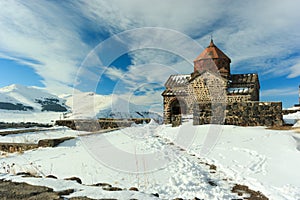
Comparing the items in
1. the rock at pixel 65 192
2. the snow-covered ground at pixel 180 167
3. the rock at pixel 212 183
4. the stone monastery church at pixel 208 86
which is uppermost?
the stone monastery church at pixel 208 86

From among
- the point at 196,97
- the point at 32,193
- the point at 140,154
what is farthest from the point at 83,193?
the point at 196,97

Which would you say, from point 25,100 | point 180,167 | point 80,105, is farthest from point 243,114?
point 25,100

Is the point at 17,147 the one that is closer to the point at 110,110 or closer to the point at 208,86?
the point at 208,86

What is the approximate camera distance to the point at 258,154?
545cm

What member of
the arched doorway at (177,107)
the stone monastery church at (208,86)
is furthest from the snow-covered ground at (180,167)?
the arched doorway at (177,107)

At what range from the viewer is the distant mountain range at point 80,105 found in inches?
1099

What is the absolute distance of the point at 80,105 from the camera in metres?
31.0

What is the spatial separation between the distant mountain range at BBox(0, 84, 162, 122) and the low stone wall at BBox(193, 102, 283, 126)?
1432 cm

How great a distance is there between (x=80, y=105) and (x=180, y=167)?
28041 millimetres

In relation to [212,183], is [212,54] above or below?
above

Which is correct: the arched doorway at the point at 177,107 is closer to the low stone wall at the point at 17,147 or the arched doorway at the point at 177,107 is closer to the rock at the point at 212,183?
the low stone wall at the point at 17,147

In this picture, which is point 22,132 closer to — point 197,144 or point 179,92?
point 197,144

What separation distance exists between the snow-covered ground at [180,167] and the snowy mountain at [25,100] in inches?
1076

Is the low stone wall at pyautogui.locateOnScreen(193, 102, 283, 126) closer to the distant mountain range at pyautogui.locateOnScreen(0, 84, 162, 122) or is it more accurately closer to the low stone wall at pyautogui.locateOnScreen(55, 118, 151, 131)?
the low stone wall at pyautogui.locateOnScreen(55, 118, 151, 131)
